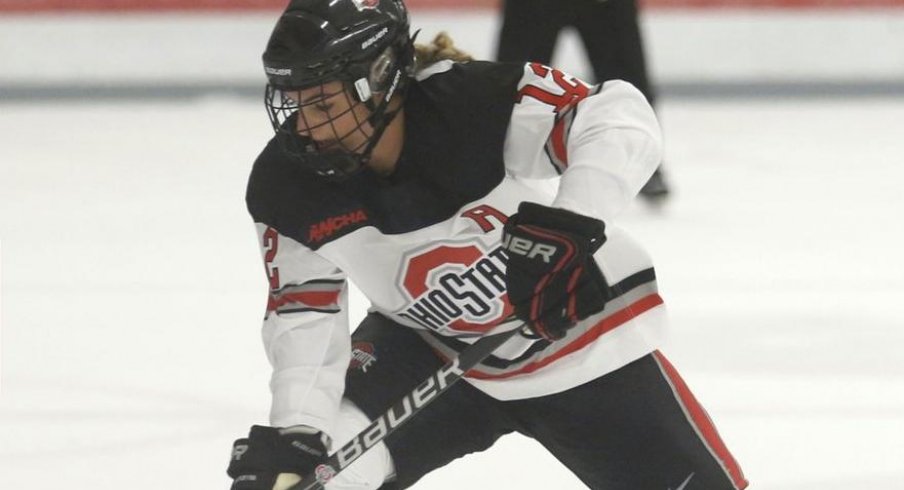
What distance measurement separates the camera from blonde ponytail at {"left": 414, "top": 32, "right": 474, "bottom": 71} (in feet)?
6.16

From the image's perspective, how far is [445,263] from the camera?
1828 millimetres

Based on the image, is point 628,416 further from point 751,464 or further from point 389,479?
point 751,464

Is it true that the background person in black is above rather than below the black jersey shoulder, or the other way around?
above

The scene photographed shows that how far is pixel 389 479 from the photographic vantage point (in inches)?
76.7

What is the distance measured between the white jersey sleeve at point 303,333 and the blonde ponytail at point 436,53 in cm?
26

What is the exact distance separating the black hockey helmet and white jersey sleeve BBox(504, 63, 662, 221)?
6.3 inches

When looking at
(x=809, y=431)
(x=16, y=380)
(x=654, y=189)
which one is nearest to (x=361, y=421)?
(x=809, y=431)

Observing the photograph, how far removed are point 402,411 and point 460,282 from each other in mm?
168

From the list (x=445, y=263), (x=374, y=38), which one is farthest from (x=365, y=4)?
(x=445, y=263)

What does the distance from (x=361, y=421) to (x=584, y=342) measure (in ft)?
0.93

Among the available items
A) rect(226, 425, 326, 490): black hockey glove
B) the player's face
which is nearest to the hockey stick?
rect(226, 425, 326, 490): black hockey glove

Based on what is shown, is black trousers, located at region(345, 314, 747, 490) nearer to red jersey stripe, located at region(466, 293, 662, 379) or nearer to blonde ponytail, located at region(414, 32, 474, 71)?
red jersey stripe, located at region(466, 293, 662, 379)

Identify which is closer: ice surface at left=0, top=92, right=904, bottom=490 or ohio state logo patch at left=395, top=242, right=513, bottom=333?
ohio state logo patch at left=395, top=242, right=513, bottom=333

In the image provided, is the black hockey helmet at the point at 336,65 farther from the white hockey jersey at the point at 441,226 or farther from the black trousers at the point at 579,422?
the black trousers at the point at 579,422
